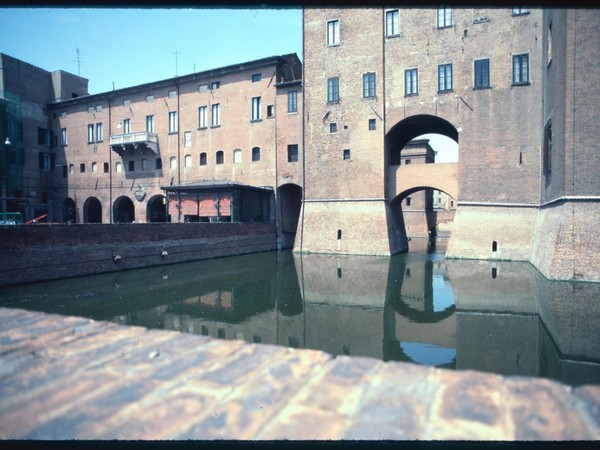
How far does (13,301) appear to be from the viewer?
10133mm

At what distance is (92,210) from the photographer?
3947 cm

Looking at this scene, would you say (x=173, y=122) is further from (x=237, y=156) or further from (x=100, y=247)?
(x=100, y=247)

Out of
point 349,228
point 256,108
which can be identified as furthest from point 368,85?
point 256,108

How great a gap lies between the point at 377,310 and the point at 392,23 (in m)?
21.2

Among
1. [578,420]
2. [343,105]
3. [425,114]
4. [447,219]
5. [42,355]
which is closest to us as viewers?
[578,420]

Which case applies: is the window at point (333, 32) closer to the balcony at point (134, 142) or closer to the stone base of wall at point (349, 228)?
the stone base of wall at point (349, 228)

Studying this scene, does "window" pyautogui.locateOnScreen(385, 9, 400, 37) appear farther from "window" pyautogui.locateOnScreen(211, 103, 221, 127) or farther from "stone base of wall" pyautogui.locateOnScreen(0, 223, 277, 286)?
"stone base of wall" pyautogui.locateOnScreen(0, 223, 277, 286)

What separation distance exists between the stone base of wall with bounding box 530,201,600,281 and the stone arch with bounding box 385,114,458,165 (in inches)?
429

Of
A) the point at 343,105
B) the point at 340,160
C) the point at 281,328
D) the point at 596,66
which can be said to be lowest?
the point at 281,328

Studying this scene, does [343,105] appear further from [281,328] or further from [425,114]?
[281,328]

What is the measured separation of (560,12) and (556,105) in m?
3.73

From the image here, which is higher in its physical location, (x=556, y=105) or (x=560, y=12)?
(x=560, y=12)

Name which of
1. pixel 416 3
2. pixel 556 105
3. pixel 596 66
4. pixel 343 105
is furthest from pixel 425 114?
pixel 416 3

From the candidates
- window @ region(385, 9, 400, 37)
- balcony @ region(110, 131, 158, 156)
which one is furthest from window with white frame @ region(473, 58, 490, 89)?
balcony @ region(110, 131, 158, 156)
